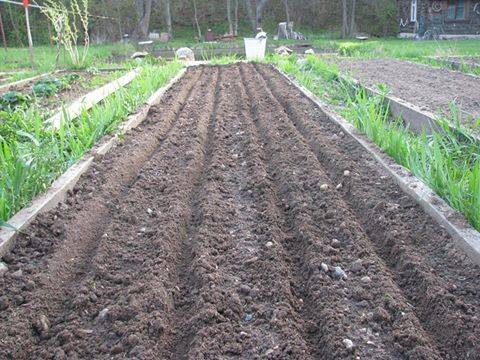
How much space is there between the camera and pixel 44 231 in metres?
2.88

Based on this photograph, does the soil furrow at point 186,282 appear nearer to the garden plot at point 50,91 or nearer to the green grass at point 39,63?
the garden plot at point 50,91

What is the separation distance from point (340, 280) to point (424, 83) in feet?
20.9

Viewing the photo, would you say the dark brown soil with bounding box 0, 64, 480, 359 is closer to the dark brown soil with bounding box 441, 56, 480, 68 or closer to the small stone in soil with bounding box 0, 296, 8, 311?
the small stone in soil with bounding box 0, 296, 8, 311

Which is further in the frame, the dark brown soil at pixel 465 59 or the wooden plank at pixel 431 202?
the dark brown soil at pixel 465 59

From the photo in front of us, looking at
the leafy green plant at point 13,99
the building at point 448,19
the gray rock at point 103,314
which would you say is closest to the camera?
the gray rock at point 103,314

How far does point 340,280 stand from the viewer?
2.44 metres

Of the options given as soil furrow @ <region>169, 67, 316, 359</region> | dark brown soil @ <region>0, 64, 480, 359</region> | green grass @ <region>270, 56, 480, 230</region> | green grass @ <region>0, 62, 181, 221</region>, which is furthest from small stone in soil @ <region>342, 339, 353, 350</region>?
green grass @ <region>0, 62, 181, 221</region>

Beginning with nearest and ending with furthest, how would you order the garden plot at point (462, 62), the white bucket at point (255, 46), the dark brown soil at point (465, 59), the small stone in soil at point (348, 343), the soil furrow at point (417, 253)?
1. the small stone in soil at point (348, 343)
2. the soil furrow at point (417, 253)
3. the garden plot at point (462, 62)
4. the dark brown soil at point (465, 59)
5. the white bucket at point (255, 46)

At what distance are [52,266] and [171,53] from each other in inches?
722

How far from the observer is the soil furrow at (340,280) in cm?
201

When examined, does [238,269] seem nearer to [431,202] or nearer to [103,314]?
[103,314]

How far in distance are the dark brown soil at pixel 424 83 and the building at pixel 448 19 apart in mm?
14639

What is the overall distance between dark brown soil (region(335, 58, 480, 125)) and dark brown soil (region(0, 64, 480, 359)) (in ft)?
8.03

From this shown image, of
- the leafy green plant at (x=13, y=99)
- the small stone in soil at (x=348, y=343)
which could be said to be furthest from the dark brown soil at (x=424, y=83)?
the leafy green plant at (x=13, y=99)
